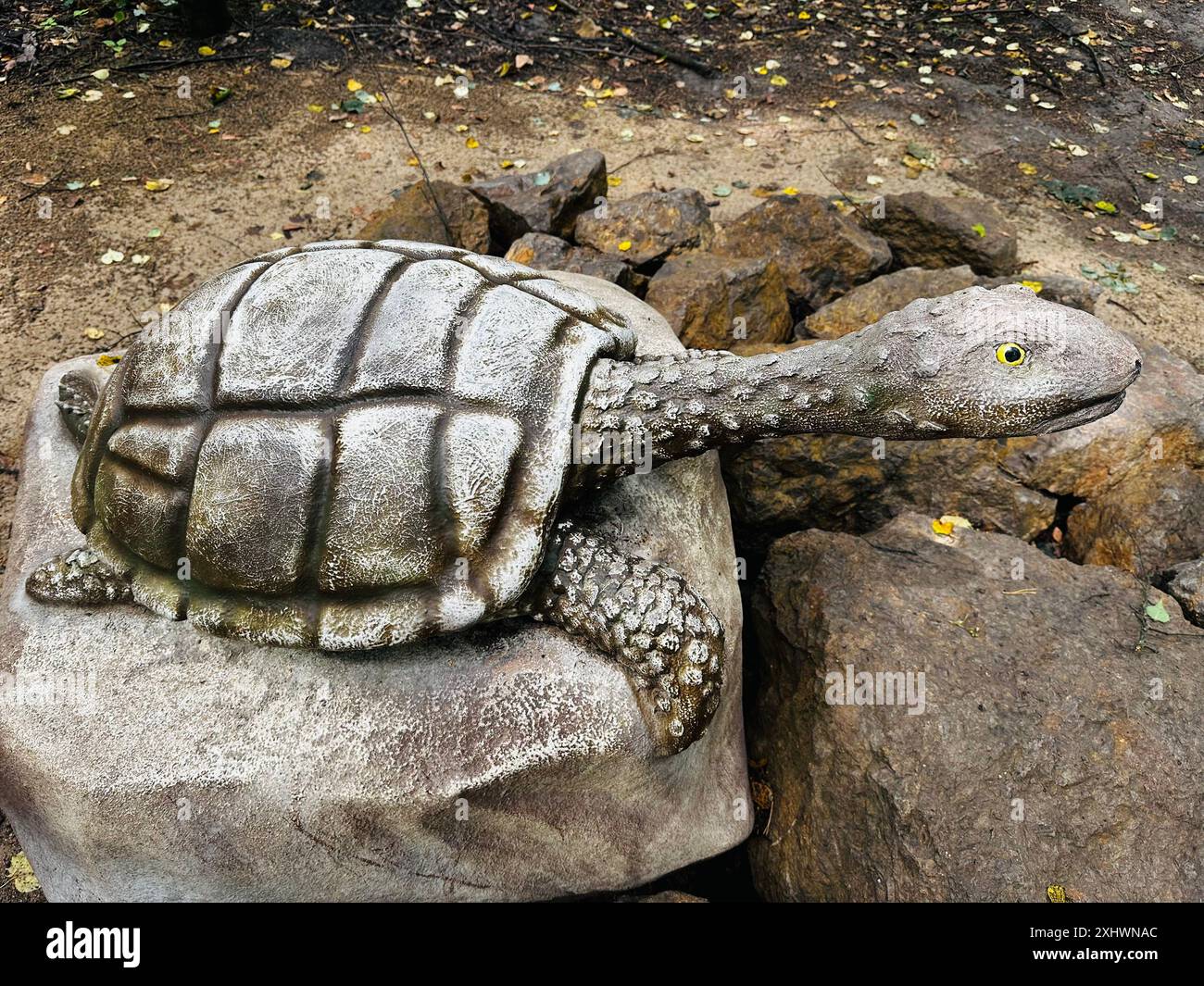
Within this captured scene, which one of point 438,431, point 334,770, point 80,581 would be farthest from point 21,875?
point 438,431

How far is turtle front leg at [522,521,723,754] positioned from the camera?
247 centimetres

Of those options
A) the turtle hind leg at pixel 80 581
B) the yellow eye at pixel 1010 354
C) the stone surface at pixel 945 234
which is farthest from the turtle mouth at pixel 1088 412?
the stone surface at pixel 945 234

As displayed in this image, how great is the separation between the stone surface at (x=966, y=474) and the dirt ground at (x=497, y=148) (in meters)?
1.83

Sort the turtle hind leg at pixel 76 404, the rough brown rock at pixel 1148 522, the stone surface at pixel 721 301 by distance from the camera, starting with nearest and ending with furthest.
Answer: the turtle hind leg at pixel 76 404
the rough brown rock at pixel 1148 522
the stone surface at pixel 721 301

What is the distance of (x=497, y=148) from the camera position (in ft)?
20.9

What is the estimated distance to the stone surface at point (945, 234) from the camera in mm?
4750

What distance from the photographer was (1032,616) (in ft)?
9.18

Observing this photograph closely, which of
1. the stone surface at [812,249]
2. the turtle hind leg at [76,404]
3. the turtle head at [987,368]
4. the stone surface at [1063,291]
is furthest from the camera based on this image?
the stone surface at [812,249]

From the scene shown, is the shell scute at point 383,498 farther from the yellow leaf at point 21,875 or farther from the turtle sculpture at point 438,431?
the yellow leaf at point 21,875

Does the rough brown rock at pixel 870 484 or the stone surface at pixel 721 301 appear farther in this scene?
the stone surface at pixel 721 301

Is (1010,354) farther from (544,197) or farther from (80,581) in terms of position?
(544,197)

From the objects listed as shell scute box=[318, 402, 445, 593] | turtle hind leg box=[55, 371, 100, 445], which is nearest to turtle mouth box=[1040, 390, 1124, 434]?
shell scute box=[318, 402, 445, 593]

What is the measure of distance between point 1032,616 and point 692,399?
139cm
